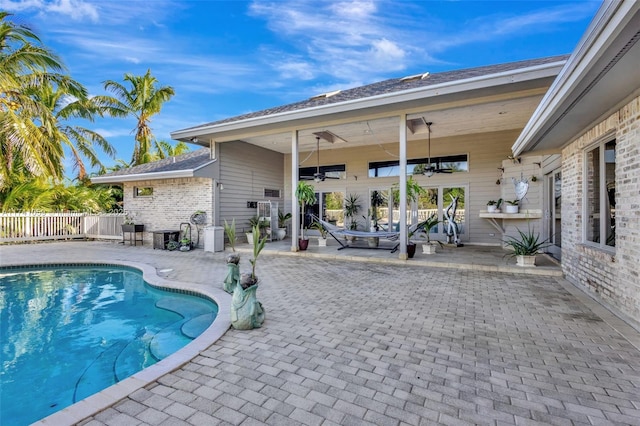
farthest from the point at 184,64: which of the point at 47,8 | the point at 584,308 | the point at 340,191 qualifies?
the point at 584,308

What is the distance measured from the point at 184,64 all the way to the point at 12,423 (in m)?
17.6

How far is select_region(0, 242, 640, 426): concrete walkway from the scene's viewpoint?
1.85 m

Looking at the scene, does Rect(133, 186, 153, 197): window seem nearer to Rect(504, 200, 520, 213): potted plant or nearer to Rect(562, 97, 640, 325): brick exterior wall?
Rect(504, 200, 520, 213): potted plant

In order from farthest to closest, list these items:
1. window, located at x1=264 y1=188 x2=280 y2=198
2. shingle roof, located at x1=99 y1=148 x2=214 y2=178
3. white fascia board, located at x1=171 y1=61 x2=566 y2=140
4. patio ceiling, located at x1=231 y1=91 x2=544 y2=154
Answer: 1. window, located at x1=264 y1=188 x2=280 y2=198
2. shingle roof, located at x1=99 y1=148 x2=214 y2=178
3. patio ceiling, located at x1=231 y1=91 x2=544 y2=154
4. white fascia board, located at x1=171 y1=61 x2=566 y2=140

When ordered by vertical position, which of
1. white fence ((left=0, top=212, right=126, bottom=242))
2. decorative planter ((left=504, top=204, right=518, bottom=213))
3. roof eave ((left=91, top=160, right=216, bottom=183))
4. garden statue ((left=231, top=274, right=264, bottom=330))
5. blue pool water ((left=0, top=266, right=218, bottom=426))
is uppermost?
roof eave ((left=91, top=160, right=216, bottom=183))

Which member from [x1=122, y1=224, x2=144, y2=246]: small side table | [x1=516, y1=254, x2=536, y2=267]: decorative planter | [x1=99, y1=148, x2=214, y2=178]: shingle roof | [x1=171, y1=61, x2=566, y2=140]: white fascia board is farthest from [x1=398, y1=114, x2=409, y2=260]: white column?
[x1=122, y1=224, x2=144, y2=246]: small side table

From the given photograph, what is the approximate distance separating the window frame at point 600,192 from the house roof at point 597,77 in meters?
0.29

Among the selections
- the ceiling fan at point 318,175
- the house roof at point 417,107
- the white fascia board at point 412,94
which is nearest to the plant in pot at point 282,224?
the ceiling fan at point 318,175

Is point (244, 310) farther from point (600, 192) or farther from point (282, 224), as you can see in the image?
point (282, 224)

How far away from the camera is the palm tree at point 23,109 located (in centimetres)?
962

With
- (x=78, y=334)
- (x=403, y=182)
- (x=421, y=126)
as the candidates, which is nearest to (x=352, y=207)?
(x=421, y=126)

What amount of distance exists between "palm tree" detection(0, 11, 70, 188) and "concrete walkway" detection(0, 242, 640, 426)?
10.5 m

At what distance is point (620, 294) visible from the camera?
3508 mm

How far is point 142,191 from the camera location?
36.6 feet
